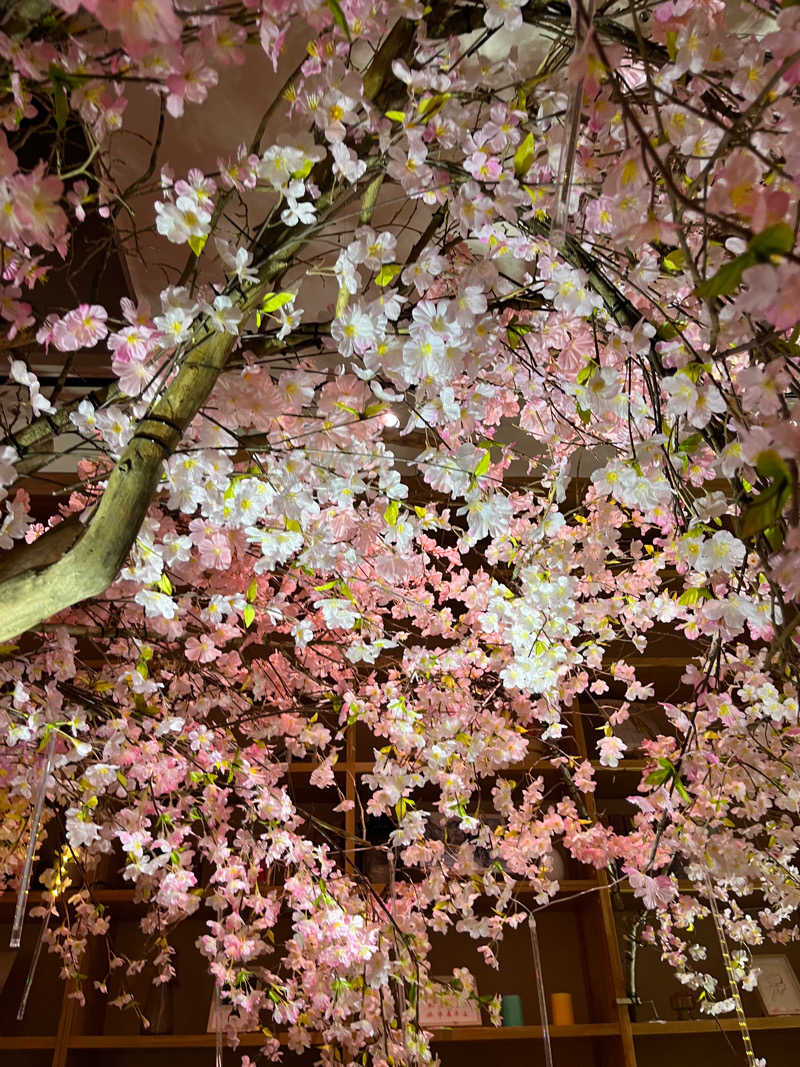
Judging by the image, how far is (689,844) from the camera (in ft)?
8.37

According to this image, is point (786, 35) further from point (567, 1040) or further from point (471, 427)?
point (567, 1040)

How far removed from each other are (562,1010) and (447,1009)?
0.38m

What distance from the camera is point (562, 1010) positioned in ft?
9.04

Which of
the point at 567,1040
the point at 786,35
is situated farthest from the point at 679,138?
the point at 567,1040

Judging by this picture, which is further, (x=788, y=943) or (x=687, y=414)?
(x=788, y=943)

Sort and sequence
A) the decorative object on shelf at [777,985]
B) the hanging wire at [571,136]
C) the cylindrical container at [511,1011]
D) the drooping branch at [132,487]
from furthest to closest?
the decorative object on shelf at [777,985]
the cylindrical container at [511,1011]
the drooping branch at [132,487]
the hanging wire at [571,136]

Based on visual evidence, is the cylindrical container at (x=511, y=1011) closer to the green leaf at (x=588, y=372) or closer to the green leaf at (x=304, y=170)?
the green leaf at (x=588, y=372)

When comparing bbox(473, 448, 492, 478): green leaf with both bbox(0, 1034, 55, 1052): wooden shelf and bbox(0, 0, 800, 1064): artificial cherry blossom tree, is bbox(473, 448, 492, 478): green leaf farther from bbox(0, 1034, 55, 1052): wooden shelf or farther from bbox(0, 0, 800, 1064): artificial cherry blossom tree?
bbox(0, 1034, 55, 1052): wooden shelf

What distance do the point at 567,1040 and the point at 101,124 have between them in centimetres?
297

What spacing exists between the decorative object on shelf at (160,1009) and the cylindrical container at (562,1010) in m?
1.27

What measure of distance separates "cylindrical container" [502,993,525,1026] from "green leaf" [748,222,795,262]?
9.13 feet

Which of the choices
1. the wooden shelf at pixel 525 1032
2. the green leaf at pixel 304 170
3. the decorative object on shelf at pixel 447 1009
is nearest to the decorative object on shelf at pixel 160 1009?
the decorative object on shelf at pixel 447 1009

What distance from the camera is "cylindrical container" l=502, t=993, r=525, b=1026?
2691 millimetres

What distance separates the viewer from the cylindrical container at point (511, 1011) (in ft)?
8.83
